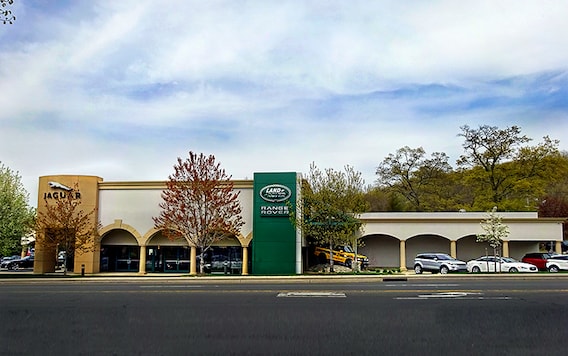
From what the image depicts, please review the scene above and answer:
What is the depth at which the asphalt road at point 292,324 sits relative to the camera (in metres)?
8.52

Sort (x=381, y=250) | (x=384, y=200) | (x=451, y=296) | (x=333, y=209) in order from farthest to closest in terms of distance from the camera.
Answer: (x=384, y=200) < (x=381, y=250) < (x=333, y=209) < (x=451, y=296)

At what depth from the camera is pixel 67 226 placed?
34.2 meters

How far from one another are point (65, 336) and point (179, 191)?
79.9ft

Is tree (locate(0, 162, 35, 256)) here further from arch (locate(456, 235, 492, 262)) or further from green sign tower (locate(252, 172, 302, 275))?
arch (locate(456, 235, 492, 262))

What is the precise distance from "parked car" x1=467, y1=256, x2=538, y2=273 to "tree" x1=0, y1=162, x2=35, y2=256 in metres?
29.4

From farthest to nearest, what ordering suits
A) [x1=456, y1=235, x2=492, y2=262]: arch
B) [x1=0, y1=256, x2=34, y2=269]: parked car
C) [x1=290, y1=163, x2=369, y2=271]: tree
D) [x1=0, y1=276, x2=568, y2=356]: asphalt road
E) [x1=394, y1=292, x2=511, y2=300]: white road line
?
[x1=0, y1=256, x2=34, y2=269]: parked car
[x1=456, y1=235, x2=492, y2=262]: arch
[x1=290, y1=163, x2=369, y2=271]: tree
[x1=394, y1=292, x2=511, y2=300]: white road line
[x1=0, y1=276, x2=568, y2=356]: asphalt road

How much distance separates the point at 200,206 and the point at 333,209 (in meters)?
8.08

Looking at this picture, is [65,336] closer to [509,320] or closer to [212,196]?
[509,320]

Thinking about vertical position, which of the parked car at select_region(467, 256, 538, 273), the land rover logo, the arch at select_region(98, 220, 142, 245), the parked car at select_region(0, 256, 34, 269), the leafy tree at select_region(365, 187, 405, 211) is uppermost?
the leafy tree at select_region(365, 187, 405, 211)

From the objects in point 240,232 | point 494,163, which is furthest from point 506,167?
point 240,232

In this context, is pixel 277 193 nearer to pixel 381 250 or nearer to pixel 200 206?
pixel 200 206

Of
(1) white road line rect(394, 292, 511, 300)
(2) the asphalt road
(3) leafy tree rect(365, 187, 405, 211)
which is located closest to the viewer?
(2) the asphalt road

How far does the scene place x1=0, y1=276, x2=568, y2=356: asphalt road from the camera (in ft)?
28.0

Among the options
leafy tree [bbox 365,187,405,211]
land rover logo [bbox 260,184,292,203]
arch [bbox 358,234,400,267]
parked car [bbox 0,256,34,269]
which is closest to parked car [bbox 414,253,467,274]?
arch [bbox 358,234,400,267]
